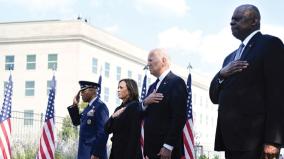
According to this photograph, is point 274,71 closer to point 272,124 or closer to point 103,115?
point 272,124

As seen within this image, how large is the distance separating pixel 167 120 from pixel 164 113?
80mm

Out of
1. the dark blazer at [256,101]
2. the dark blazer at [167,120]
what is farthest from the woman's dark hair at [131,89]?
the dark blazer at [256,101]

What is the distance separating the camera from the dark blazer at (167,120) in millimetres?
6211

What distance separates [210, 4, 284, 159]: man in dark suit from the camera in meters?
4.25

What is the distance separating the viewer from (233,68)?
4508 mm

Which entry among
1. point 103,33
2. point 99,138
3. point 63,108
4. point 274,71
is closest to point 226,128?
point 274,71

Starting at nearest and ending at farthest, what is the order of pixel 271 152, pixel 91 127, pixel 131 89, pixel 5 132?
pixel 271 152 < pixel 131 89 < pixel 91 127 < pixel 5 132

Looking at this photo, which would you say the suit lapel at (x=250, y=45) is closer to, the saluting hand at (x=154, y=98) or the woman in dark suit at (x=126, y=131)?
the saluting hand at (x=154, y=98)

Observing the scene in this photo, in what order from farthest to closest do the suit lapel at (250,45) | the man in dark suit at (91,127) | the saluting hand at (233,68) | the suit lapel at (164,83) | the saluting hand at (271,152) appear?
1. the man in dark suit at (91,127)
2. the suit lapel at (164,83)
3. the suit lapel at (250,45)
4. the saluting hand at (233,68)
5. the saluting hand at (271,152)

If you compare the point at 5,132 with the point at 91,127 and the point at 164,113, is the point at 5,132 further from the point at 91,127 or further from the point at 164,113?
the point at 164,113

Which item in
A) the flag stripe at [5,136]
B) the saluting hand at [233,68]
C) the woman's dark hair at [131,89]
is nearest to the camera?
the saluting hand at [233,68]

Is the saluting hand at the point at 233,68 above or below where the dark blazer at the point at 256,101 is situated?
above

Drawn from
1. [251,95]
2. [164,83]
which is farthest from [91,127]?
[251,95]

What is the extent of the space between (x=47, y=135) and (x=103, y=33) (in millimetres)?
38367
